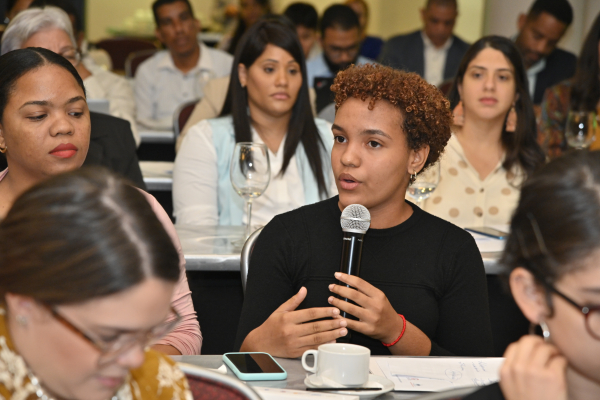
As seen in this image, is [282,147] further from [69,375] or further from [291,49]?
[69,375]

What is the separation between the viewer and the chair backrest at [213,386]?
3.25 feet

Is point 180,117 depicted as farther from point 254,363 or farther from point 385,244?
point 254,363

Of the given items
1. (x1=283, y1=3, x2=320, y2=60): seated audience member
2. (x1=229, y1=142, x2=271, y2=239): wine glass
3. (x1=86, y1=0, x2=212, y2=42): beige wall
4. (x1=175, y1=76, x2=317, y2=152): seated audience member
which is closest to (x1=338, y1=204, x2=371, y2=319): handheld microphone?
(x1=229, y1=142, x2=271, y2=239): wine glass

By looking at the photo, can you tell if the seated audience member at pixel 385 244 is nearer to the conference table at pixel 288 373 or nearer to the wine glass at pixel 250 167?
the conference table at pixel 288 373

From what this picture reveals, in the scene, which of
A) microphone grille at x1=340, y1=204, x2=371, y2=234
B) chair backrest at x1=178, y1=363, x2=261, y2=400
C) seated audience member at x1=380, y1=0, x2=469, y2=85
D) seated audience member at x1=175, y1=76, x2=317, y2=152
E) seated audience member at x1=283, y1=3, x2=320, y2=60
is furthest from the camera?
seated audience member at x1=283, y1=3, x2=320, y2=60

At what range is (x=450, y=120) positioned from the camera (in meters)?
1.79

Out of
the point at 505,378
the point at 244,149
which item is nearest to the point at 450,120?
the point at 244,149

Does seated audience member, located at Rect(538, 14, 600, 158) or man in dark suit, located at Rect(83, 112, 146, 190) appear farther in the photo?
seated audience member, located at Rect(538, 14, 600, 158)

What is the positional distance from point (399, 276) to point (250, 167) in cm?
83

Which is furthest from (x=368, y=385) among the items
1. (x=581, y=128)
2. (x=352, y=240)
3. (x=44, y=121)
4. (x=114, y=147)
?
(x=581, y=128)

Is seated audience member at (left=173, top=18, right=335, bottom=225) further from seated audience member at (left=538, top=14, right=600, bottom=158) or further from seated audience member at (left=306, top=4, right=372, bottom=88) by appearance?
seated audience member at (left=306, top=4, right=372, bottom=88)

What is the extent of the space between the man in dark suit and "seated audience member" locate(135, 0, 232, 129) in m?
2.56

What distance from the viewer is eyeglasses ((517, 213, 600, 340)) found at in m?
0.85

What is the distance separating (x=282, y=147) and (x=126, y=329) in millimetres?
2241
